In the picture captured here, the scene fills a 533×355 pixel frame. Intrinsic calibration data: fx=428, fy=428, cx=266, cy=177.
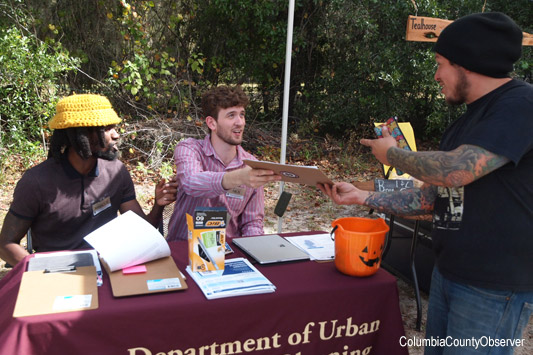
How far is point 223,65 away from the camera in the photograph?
868 cm

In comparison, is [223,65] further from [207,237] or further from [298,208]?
[207,237]

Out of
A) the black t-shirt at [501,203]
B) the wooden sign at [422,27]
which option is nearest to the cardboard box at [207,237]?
the black t-shirt at [501,203]

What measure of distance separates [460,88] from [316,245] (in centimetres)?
107

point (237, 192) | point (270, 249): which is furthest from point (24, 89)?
point (270, 249)

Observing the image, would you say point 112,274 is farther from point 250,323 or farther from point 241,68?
point 241,68

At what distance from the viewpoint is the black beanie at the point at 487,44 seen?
1.51 metres

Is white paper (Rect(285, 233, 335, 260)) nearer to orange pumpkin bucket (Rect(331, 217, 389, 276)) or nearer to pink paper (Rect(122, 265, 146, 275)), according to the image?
orange pumpkin bucket (Rect(331, 217, 389, 276))

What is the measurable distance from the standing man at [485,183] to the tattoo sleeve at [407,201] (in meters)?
0.22

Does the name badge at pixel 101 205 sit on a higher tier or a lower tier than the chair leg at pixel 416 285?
higher

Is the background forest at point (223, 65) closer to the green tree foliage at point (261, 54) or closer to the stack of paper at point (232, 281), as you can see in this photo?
the green tree foliage at point (261, 54)

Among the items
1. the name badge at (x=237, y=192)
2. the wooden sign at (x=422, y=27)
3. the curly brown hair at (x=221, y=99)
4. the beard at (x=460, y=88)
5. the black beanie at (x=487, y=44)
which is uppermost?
the wooden sign at (x=422, y=27)

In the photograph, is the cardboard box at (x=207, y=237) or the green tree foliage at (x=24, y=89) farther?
the green tree foliage at (x=24, y=89)

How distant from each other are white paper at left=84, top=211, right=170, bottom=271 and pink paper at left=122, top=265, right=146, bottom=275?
0.05ft

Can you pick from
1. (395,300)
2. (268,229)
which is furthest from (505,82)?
(268,229)
